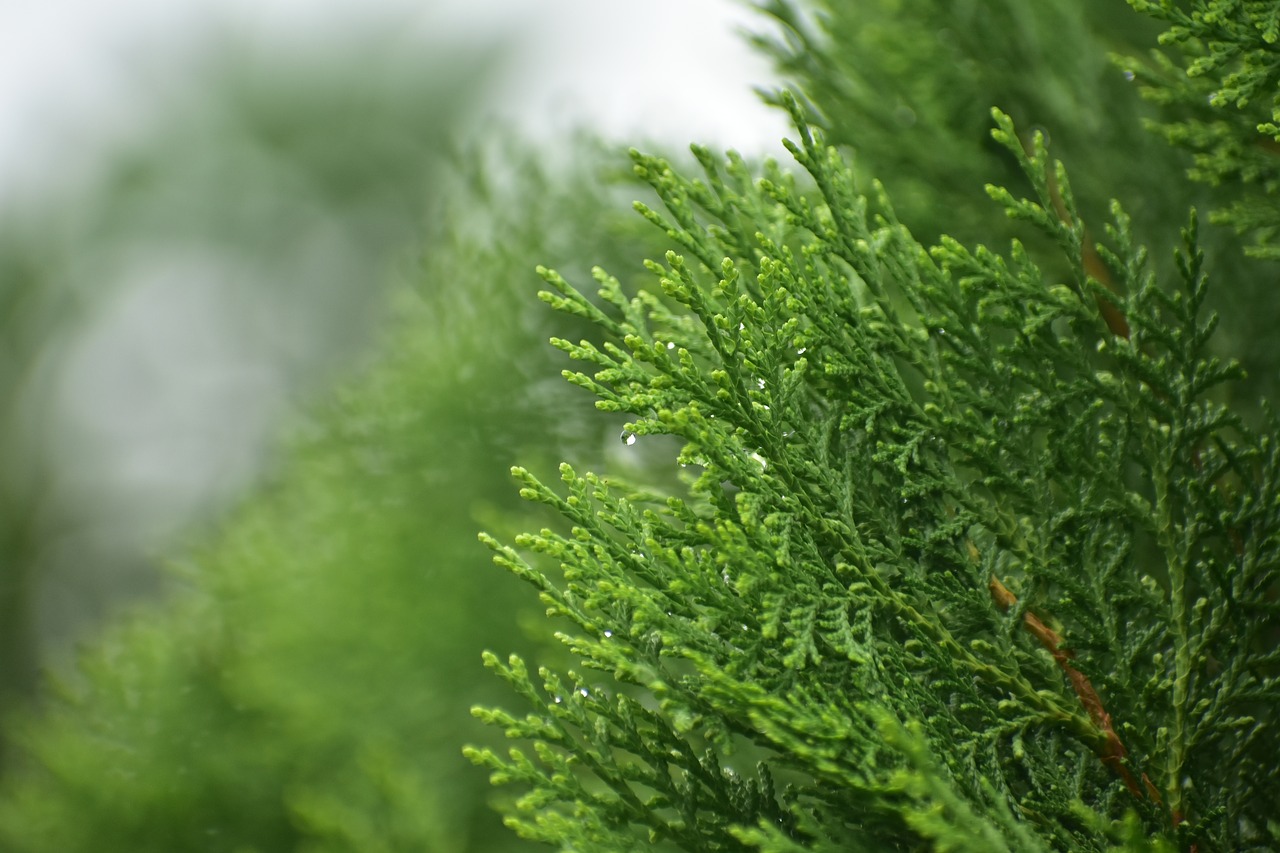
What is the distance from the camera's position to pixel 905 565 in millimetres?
1151

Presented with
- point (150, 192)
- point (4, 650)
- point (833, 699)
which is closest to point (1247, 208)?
point (833, 699)

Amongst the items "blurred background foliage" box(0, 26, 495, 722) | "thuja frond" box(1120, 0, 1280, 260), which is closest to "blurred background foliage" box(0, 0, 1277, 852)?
"thuja frond" box(1120, 0, 1280, 260)

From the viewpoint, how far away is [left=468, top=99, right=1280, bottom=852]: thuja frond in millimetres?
1057

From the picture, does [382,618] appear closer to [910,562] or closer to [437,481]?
[437,481]

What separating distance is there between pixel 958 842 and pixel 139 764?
3.28 m

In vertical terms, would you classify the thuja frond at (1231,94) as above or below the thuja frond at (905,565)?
above

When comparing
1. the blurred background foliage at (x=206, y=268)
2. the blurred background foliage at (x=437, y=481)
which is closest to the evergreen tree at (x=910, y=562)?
the blurred background foliage at (x=437, y=481)

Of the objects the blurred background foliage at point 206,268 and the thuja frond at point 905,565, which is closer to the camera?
the thuja frond at point 905,565

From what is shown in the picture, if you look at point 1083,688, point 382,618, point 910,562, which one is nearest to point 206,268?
point 382,618

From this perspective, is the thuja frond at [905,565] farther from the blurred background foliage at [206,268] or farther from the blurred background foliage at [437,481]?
the blurred background foliage at [206,268]

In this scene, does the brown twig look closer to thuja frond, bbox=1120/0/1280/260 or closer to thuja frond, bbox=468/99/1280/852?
thuja frond, bbox=468/99/1280/852

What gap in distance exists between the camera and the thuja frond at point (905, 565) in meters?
1.06

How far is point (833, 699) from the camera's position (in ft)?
3.41

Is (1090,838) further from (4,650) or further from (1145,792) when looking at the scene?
(4,650)
